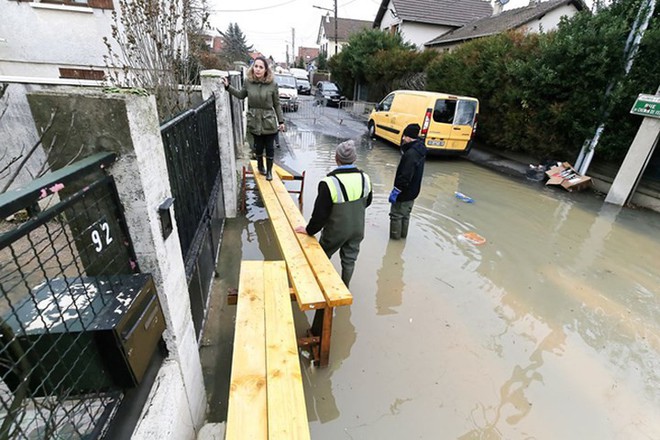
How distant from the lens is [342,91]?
27.0m

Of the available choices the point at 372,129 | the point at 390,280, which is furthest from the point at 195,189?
the point at 372,129

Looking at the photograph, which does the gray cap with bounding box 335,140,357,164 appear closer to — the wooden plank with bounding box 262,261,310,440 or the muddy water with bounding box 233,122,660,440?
the wooden plank with bounding box 262,261,310,440

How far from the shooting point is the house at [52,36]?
7383mm

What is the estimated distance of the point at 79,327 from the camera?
4.12ft

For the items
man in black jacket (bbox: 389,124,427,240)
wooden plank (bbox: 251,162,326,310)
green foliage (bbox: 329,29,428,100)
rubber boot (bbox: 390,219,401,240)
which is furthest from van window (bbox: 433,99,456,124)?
green foliage (bbox: 329,29,428,100)

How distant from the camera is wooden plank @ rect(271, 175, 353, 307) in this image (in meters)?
2.51

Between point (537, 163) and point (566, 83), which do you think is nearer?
point (566, 83)

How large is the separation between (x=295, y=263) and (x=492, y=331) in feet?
6.86

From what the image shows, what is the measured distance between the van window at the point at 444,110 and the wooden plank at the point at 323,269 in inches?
259

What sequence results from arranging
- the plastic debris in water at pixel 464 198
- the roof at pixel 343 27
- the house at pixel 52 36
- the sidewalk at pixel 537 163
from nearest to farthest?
the plastic debris in water at pixel 464 198
the sidewalk at pixel 537 163
the house at pixel 52 36
the roof at pixel 343 27

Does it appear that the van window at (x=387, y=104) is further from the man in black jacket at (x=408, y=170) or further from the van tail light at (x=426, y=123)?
the man in black jacket at (x=408, y=170)

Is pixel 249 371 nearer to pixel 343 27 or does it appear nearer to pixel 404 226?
pixel 404 226

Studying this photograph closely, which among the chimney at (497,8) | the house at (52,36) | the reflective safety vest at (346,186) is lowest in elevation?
the reflective safety vest at (346,186)

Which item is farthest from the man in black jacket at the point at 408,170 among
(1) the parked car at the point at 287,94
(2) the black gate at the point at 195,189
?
(1) the parked car at the point at 287,94
